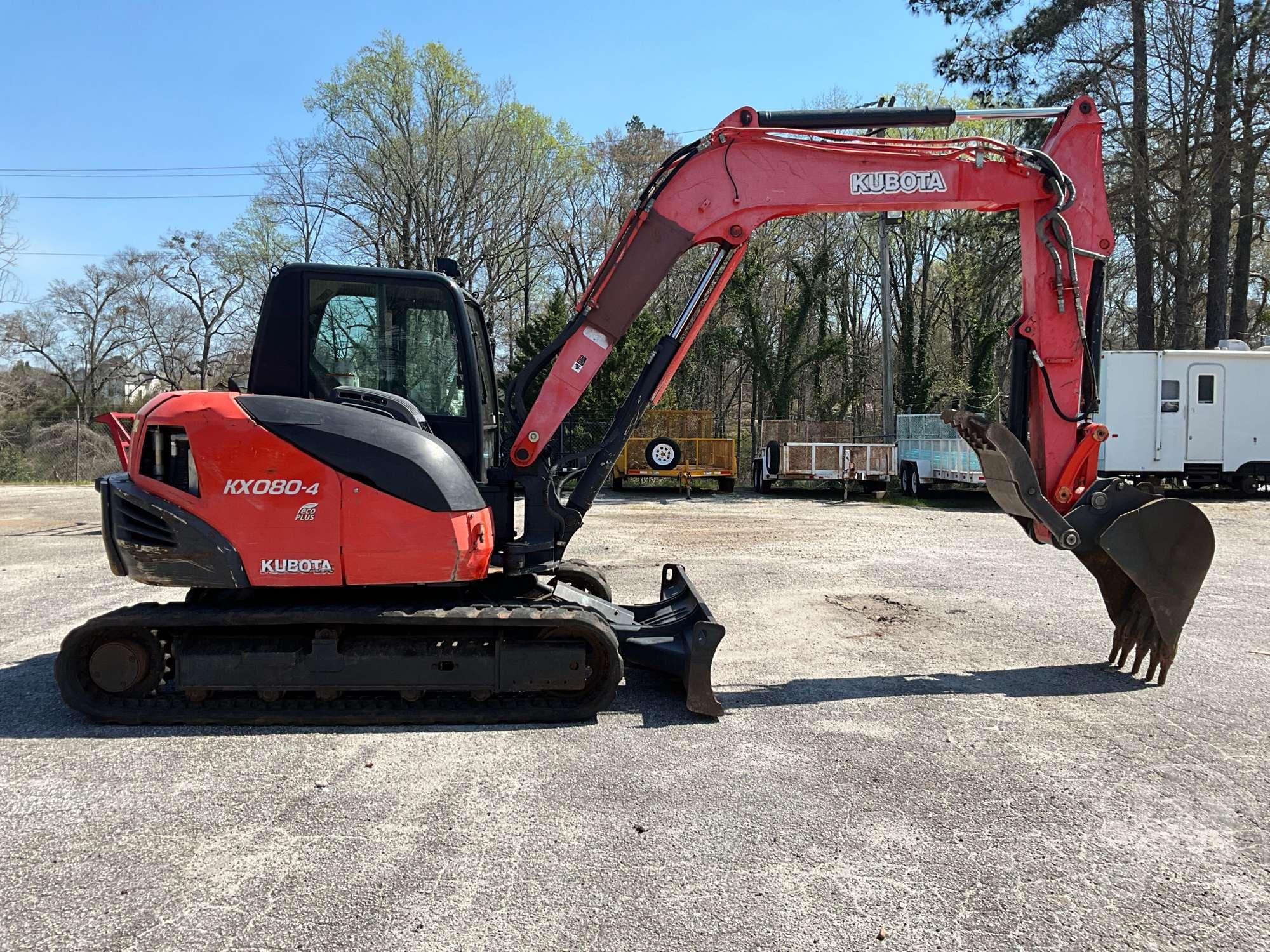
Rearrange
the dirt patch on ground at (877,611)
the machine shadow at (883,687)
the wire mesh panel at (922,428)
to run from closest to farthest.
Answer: the machine shadow at (883,687) → the dirt patch on ground at (877,611) → the wire mesh panel at (922,428)

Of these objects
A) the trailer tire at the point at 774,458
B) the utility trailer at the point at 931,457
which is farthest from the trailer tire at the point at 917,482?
the trailer tire at the point at 774,458

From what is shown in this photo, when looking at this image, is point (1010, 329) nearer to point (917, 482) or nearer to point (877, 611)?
point (877, 611)

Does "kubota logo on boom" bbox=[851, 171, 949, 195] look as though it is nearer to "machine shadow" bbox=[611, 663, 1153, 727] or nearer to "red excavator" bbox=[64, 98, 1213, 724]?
"red excavator" bbox=[64, 98, 1213, 724]

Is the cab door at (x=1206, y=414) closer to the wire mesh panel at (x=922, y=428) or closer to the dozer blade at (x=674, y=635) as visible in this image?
the wire mesh panel at (x=922, y=428)

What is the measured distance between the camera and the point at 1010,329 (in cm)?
594

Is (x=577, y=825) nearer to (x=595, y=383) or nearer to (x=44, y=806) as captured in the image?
(x=44, y=806)

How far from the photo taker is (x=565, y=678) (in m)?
4.87

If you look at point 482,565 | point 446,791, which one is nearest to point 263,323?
point 482,565

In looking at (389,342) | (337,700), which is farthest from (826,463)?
(337,700)

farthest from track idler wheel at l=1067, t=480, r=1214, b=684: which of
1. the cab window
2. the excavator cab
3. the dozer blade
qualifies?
the cab window

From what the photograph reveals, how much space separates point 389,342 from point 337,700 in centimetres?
228

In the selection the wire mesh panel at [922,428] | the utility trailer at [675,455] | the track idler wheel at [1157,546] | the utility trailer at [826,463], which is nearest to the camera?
the track idler wheel at [1157,546]

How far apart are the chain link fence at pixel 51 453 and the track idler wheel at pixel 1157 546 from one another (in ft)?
105

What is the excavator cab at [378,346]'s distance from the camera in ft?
17.2
